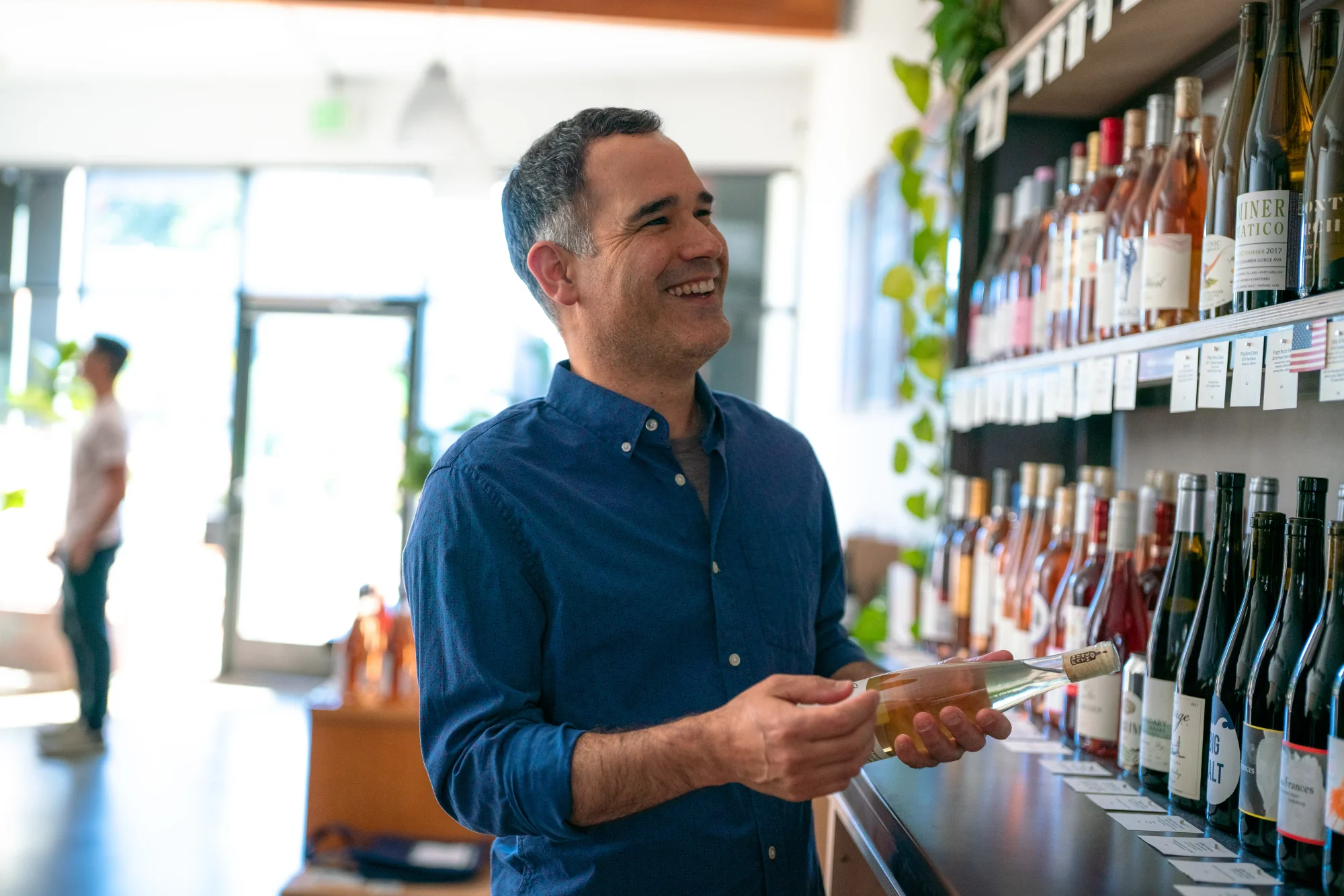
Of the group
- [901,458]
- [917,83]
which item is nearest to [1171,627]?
[917,83]

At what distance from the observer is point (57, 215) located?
6.74m

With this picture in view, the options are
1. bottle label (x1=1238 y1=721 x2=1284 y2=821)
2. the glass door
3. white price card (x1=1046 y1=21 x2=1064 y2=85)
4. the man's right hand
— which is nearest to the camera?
the man's right hand

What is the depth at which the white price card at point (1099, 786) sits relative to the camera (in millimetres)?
1232

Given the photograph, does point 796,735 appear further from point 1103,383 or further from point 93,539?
point 93,539

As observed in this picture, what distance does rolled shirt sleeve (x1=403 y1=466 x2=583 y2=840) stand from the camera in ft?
3.40

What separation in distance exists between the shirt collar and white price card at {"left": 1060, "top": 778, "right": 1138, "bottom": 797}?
1.84 feet

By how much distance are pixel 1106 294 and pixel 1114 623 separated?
42cm

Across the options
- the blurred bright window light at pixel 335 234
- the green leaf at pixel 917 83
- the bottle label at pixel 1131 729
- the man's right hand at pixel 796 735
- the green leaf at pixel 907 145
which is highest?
the blurred bright window light at pixel 335 234

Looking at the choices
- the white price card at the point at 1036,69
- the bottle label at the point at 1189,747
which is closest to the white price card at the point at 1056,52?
the white price card at the point at 1036,69

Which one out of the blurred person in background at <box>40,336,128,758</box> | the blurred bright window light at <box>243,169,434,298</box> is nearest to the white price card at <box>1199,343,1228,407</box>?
the blurred person in background at <box>40,336,128,758</box>

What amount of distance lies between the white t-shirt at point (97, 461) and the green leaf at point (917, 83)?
368 centimetres

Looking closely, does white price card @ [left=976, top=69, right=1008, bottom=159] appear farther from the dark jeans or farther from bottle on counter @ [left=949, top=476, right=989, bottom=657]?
the dark jeans

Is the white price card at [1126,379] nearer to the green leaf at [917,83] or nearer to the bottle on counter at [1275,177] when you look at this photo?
the bottle on counter at [1275,177]

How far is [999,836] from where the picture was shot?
1103 mm
